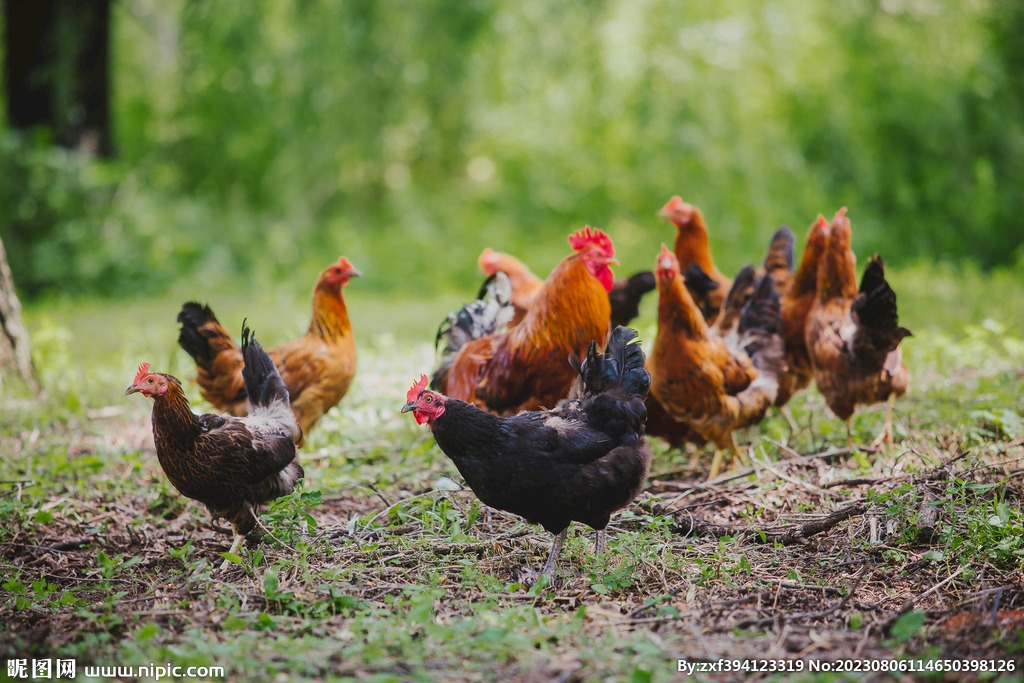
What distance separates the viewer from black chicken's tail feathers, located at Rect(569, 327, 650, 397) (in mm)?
3828

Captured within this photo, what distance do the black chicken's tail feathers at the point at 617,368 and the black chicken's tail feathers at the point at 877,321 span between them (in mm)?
1661

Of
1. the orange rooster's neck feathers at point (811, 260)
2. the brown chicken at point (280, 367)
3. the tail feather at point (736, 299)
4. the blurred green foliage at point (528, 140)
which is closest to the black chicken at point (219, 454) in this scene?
the brown chicken at point (280, 367)

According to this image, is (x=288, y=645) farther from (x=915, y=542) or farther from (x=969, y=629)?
(x=915, y=542)

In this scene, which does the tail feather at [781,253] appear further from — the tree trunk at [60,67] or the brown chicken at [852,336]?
the tree trunk at [60,67]

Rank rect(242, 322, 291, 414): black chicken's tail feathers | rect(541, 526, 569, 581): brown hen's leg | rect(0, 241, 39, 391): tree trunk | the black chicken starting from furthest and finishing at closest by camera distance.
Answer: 1. rect(0, 241, 39, 391): tree trunk
2. rect(242, 322, 291, 414): black chicken's tail feathers
3. the black chicken
4. rect(541, 526, 569, 581): brown hen's leg

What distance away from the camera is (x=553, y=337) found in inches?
182

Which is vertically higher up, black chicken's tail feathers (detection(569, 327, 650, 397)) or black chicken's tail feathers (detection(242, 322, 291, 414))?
black chicken's tail feathers (detection(242, 322, 291, 414))

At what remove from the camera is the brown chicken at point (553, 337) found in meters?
4.62

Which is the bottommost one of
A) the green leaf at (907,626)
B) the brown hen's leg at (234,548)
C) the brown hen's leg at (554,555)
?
the green leaf at (907,626)

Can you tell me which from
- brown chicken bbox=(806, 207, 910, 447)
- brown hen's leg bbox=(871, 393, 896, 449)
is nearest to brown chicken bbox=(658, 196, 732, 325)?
brown chicken bbox=(806, 207, 910, 447)

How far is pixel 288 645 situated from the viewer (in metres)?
2.70

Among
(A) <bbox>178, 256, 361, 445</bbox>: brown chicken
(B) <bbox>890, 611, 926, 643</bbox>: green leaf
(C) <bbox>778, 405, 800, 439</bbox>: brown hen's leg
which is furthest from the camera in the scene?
(C) <bbox>778, 405, 800, 439</bbox>: brown hen's leg

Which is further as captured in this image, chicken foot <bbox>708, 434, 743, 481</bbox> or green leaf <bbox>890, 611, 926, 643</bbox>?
chicken foot <bbox>708, 434, 743, 481</bbox>

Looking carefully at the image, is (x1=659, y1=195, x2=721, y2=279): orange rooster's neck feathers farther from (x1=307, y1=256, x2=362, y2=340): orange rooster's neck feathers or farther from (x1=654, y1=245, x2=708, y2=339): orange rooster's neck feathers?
(x1=307, y1=256, x2=362, y2=340): orange rooster's neck feathers
